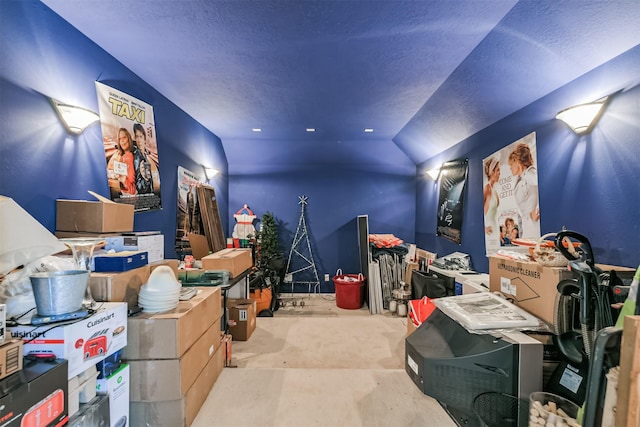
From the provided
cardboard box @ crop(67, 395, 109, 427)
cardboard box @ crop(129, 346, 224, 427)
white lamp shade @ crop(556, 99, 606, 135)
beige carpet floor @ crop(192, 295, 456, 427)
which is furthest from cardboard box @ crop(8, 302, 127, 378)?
white lamp shade @ crop(556, 99, 606, 135)

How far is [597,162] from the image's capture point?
1.79m

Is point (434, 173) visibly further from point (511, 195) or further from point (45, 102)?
point (45, 102)

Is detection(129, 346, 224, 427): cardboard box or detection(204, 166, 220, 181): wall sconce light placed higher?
detection(204, 166, 220, 181): wall sconce light

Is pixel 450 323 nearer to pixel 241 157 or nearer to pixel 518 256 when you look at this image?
pixel 518 256

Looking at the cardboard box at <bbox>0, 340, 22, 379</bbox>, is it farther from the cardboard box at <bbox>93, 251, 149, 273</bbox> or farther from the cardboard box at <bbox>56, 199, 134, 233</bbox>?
the cardboard box at <bbox>56, 199, 134, 233</bbox>

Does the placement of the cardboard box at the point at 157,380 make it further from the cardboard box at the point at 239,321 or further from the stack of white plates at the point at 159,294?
the cardboard box at the point at 239,321

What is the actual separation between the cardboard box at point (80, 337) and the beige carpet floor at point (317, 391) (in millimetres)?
720

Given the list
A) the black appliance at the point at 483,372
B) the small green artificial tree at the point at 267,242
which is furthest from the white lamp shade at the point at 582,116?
the small green artificial tree at the point at 267,242

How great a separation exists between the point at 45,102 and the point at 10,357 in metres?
1.56

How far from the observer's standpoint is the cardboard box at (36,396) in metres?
0.83

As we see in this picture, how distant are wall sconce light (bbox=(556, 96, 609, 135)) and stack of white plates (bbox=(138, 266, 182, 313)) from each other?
274 cm

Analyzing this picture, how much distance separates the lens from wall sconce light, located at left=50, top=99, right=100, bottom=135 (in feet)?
5.94

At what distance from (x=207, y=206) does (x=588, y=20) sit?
4114 mm

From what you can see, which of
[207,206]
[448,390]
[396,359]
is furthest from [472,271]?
[207,206]
